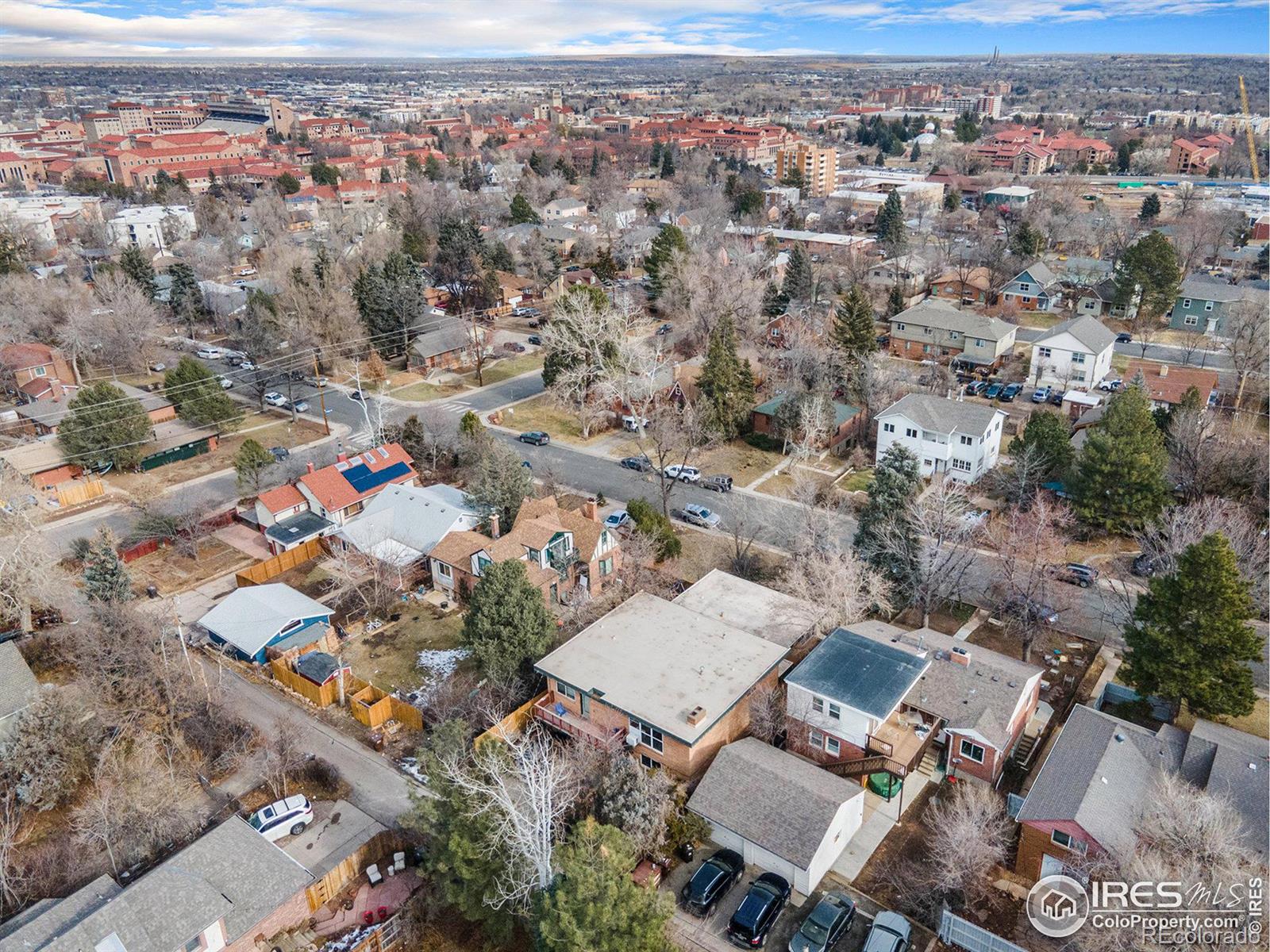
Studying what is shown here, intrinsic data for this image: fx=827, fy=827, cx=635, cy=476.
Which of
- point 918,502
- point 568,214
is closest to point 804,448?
point 918,502

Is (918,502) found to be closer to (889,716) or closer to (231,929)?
(889,716)

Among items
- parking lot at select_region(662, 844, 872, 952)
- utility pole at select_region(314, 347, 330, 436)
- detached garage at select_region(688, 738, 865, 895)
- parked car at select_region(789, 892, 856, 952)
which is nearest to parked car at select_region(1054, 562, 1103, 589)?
detached garage at select_region(688, 738, 865, 895)

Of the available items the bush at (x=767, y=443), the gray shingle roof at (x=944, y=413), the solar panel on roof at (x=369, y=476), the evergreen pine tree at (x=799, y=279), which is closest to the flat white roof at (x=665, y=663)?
the solar panel on roof at (x=369, y=476)

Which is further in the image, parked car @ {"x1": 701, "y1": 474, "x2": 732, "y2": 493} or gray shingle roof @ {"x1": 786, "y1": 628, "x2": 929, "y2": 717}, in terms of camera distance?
parked car @ {"x1": 701, "y1": 474, "x2": 732, "y2": 493}

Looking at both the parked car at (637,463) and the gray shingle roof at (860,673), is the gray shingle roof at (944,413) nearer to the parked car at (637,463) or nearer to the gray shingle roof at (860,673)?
the parked car at (637,463)

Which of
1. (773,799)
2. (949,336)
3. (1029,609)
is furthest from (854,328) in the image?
(773,799)

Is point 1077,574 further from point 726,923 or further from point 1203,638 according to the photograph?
point 726,923

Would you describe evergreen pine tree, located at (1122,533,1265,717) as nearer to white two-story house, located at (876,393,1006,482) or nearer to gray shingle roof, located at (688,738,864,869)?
gray shingle roof, located at (688,738,864,869)
